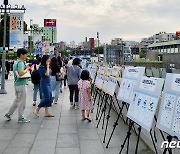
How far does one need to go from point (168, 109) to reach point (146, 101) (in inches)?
22.8

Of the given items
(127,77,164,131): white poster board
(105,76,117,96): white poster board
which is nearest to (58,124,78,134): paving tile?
(105,76,117,96): white poster board

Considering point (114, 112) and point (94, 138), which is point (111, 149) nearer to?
point (94, 138)

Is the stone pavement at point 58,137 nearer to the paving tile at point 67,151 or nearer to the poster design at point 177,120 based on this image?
the paving tile at point 67,151

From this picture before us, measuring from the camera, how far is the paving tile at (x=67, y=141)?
19.1 ft

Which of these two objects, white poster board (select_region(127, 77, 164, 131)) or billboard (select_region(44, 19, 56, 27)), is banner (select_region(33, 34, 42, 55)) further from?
white poster board (select_region(127, 77, 164, 131))

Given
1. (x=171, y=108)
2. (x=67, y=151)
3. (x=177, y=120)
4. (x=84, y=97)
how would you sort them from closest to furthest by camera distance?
(x=177, y=120) < (x=171, y=108) < (x=67, y=151) < (x=84, y=97)

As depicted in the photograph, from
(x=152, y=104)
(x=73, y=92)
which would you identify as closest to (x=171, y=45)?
(x=73, y=92)

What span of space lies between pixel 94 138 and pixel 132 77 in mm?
1689

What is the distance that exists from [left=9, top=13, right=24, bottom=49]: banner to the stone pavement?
21.7 ft

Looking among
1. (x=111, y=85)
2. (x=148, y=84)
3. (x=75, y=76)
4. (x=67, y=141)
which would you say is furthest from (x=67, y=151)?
(x=75, y=76)

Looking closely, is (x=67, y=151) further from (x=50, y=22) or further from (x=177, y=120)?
(x=50, y=22)

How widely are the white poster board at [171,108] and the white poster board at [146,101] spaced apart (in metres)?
0.16

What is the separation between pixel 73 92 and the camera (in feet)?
35.3

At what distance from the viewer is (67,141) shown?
20.1 ft
